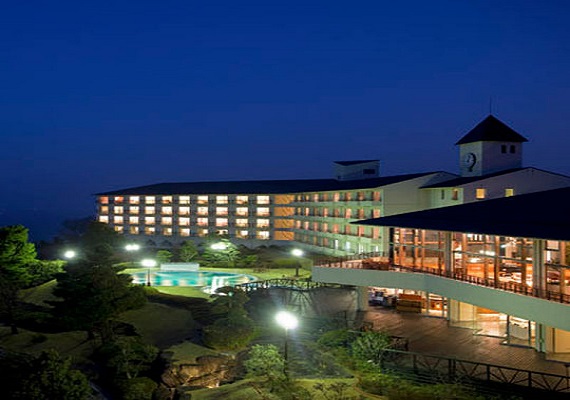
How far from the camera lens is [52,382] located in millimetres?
17391

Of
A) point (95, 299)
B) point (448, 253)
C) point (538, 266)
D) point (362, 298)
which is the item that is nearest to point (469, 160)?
point (362, 298)

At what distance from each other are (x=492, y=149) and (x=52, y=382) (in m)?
39.8

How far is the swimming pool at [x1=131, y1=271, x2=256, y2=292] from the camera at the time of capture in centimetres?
4747

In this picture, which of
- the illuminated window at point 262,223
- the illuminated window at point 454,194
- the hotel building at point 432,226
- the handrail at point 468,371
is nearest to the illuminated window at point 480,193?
the hotel building at point 432,226

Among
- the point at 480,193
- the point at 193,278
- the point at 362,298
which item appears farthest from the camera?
the point at 193,278

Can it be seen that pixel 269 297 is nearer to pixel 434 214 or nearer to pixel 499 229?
pixel 434 214

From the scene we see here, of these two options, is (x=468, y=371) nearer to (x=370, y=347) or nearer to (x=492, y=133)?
(x=370, y=347)

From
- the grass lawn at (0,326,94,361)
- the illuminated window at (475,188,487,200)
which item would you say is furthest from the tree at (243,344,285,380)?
the illuminated window at (475,188,487,200)

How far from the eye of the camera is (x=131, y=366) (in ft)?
78.6

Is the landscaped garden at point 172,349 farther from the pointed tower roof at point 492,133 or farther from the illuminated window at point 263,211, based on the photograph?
the illuminated window at point 263,211

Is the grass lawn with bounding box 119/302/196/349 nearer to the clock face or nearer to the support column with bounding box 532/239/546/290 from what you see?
the support column with bounding box 532/239/546/290

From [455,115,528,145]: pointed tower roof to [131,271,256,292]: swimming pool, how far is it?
76.4 feet

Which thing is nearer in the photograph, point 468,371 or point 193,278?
point 468,371

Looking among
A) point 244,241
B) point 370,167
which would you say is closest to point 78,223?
point 244,241
